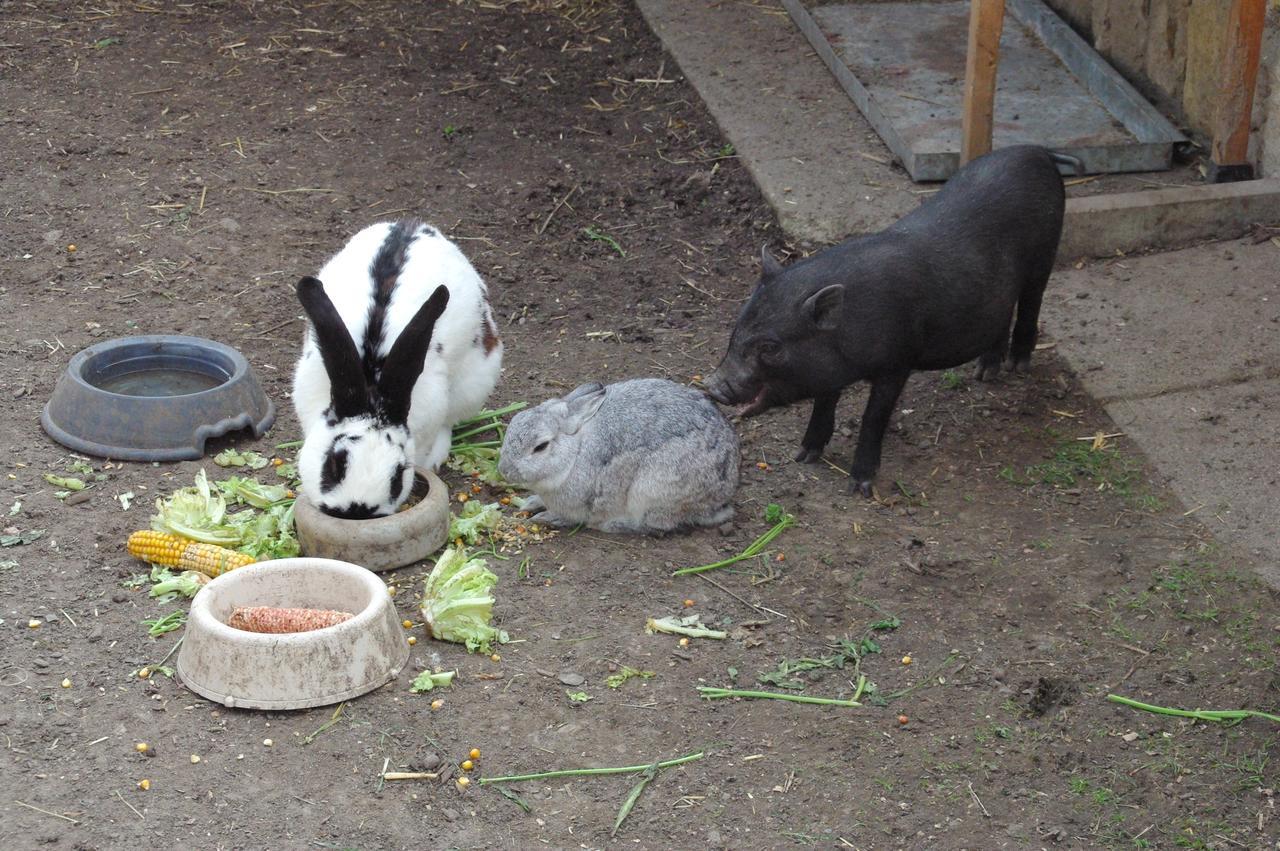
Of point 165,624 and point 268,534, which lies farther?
point 268,534

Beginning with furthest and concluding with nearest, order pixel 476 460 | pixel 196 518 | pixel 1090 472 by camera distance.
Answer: pixel 476 460
pixel 1090 472
pixel 196 518

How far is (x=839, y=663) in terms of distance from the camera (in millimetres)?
5125

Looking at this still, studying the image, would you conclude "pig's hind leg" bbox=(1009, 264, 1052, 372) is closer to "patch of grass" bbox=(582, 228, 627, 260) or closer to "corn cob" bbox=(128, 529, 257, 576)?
"patch of grass" bbox=(582, 228, 627, 260)

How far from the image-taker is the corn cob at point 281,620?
193 inches

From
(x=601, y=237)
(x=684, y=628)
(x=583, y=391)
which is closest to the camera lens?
(x=684, y=628)

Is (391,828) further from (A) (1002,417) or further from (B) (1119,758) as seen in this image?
(A) (1002,417)

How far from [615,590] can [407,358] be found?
3.81 feet

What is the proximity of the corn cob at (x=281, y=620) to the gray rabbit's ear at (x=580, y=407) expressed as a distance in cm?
133

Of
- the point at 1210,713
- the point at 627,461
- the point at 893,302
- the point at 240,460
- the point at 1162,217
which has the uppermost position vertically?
the point at 893,302

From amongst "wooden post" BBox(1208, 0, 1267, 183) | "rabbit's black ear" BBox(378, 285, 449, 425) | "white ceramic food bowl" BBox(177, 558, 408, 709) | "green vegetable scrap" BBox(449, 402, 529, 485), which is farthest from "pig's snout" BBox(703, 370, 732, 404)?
"wooden post" BBox(1208, 0, 1267, 183)

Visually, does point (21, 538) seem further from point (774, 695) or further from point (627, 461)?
point (774, 695)

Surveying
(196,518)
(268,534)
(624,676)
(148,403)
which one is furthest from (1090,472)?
(148,403)

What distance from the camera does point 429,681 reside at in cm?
491

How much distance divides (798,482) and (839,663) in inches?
52.6
